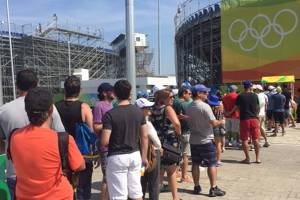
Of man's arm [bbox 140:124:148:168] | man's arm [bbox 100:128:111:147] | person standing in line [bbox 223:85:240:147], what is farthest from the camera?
person standing in line [bbox 223:85:240:147]

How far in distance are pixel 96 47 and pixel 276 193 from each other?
208 feet

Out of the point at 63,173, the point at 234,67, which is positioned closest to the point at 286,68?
the point at 234,67

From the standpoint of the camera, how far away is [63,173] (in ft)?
10.9

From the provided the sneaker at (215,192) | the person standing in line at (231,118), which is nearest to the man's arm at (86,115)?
the sneaker at (215,192)

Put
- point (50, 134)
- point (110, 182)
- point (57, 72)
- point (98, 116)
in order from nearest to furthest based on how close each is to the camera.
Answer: point (50, 134), point (110, 182), point (98, 116), point (57, 72)

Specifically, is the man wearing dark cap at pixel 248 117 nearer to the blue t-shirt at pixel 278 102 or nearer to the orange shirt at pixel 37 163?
the blue t-shirt at pixel 278 102

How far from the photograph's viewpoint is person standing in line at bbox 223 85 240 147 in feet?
36.2

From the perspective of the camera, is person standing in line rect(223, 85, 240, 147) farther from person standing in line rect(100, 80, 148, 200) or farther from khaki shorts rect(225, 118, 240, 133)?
person standing in line rect(100, 80, 148, 200)

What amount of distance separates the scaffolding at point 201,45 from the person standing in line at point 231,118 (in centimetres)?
2169

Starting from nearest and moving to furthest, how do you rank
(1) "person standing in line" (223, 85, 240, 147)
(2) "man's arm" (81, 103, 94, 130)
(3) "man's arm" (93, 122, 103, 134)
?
(2) "man's arm" (81, 103, 94, 130), (3) "man's arm" (93, 122, 103, 134), (1) "person standing in line" (223, 85, 240, 147)

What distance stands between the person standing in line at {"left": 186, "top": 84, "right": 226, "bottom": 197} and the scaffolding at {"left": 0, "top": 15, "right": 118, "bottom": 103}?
46.1 meters

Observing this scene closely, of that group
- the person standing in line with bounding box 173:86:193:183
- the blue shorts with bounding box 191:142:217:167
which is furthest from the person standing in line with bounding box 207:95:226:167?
the blue shorts with bounding box 191:142:217:167

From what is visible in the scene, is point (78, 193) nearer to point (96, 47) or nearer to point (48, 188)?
point (48, 188)

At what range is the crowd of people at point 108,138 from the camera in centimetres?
321
